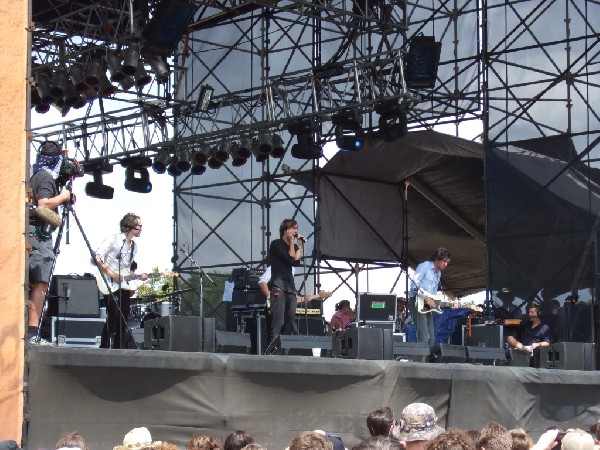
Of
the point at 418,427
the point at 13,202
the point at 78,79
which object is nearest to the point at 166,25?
the point at 78,79

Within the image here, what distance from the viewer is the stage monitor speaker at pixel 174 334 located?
11.3 m

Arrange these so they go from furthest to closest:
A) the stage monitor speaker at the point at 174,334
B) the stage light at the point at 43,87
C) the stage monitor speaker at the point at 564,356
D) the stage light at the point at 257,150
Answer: the stage light at the point at 257,150 → the stage light at the point at 43,87 → the stage monitor speaker at the point at 564,356 → the stage monitor speaker at the point at 174,334

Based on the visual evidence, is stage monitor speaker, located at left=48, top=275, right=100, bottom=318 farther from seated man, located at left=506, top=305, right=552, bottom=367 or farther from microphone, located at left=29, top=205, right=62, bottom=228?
seated man, located at left=506, top=305, right=552, bottom=367

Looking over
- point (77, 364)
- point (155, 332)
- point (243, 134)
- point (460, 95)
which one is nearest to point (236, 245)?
point (243, 134)

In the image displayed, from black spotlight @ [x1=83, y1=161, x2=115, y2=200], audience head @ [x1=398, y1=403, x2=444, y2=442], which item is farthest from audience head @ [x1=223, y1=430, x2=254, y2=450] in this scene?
black spotlight @ [x1=83, y1=161, x2=115, y2=200]

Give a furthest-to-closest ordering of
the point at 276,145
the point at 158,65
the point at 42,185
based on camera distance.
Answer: the point at 276,145 < the point at 158,65 < the point at 42,185

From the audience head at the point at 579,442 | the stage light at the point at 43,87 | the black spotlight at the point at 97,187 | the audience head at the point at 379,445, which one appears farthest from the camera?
the black spotlight at the point at 97,187

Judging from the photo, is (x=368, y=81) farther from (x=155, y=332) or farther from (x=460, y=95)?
(x=155, y=332)

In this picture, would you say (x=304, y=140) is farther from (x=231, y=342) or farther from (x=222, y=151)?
(x=231, y=342)

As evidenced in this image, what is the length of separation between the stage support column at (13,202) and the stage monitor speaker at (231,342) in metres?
5.39

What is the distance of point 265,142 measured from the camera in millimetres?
20469

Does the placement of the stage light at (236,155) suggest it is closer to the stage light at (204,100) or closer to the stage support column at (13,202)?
the stage light at (204,100)

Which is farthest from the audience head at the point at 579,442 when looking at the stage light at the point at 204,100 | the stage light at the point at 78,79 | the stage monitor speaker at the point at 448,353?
the stage light at the point at 204,100

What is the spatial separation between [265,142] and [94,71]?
3.55 m
